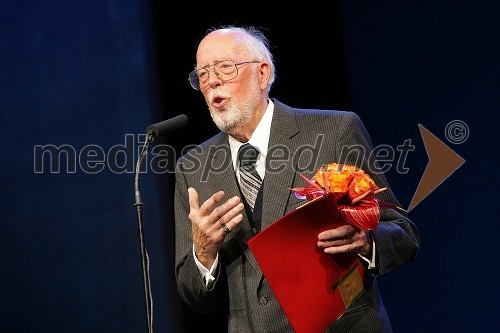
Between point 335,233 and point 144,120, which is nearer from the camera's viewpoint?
point 335,233

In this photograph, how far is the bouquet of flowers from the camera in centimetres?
179

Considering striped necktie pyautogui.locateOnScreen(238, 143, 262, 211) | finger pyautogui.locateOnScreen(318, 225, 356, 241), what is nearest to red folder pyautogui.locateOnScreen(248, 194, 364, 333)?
finger pyautogui.locateOnScreen(318, 225, 356, 241)

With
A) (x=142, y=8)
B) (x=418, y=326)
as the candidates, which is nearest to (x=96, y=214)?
(x=142, y=8)

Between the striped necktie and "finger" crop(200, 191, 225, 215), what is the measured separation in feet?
1.07

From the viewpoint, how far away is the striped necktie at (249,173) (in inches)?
91.4

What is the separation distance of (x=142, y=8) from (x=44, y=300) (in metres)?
1.71

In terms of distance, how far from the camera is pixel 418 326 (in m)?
3.31

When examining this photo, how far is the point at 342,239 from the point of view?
1853 mm

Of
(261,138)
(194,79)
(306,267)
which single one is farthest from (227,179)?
(306,267)

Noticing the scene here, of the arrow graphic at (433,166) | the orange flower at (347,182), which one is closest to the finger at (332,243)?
the orange flower at (347,182)

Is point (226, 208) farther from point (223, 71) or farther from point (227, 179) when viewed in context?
point (223, 71)

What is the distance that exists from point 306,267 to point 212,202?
1.13ft

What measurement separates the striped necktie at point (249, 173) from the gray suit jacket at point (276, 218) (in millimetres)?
38

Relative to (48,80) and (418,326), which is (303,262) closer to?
(418,326)
